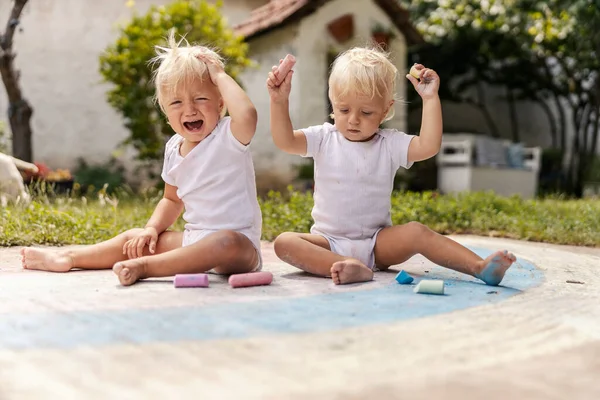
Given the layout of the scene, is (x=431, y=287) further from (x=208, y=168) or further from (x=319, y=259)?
(x=208, y=168)

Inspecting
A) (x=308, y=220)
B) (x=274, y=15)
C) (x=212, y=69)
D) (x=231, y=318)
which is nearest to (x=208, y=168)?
(x=212, y=69)

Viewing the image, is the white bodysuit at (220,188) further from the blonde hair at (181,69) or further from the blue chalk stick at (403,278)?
the blue chalk stick at (403,278)

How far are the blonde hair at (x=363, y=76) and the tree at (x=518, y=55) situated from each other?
8.95m

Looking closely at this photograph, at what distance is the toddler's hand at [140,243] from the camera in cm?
288

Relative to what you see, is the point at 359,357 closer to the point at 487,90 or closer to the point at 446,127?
the point at 446,127

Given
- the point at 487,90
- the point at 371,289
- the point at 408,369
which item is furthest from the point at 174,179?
the point at 487,90

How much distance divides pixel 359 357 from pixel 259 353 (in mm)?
235

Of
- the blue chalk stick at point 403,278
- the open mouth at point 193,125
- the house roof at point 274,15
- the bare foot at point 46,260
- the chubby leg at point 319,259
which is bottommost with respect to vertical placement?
the bare foot at point 46,260

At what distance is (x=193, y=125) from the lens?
2854 mm

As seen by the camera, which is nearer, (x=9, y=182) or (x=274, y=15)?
(x=9, y=182)

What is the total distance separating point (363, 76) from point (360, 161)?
360 mm

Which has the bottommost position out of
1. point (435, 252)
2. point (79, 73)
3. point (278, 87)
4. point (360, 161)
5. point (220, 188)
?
point (435, 252)

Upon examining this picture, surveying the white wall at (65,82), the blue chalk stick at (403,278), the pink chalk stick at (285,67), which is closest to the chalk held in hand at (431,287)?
the blue chalk stick at (403,278)

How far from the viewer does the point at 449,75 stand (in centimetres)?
1275
